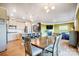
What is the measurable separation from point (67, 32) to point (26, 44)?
902 millimetres

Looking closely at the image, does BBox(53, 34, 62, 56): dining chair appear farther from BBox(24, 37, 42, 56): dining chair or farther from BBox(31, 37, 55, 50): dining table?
BBox(24, 37, 42, 56): dining chair

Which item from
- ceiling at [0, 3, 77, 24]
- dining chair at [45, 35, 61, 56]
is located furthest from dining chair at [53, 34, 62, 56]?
ceiling at [0, 3, 77, 24]

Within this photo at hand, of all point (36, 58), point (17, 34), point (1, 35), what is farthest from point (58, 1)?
point (1, 35)

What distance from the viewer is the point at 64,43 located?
1.97 meters

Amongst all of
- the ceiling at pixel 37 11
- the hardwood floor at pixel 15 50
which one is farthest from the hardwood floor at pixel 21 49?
the ceiling at pixel 37 11

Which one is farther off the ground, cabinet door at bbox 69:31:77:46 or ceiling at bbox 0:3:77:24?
ceiling at bbox 0:3:77:24

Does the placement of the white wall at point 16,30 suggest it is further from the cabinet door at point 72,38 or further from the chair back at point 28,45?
the cabinet door at point 72,38

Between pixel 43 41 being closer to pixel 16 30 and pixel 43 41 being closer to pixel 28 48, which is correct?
pixel 28 48

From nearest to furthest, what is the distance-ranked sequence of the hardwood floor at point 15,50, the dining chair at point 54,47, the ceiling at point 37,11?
the ceiling at point 37,11
the hardwood floor at point 15,50
the dining chair at point 54,47

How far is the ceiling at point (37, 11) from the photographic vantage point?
181cm

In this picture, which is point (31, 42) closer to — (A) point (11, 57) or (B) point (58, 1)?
(A) point (11, 57)

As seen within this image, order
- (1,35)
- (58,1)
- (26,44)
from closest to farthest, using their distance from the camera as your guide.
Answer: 1. (58,1)
2. (26,44)
3. (1,35)

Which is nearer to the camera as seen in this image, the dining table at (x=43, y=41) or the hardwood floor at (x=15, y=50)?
the hardwood floor at (x=15, y=50)

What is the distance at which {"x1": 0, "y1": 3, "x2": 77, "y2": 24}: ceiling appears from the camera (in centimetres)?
181
